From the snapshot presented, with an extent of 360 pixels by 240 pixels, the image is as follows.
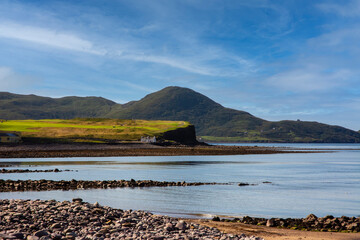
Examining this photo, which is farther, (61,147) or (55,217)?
(61,147)

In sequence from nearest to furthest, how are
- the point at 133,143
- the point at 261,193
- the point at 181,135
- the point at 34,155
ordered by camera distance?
the point at 261,193, the point at 34,155, the point at 133,143, the point at 181,135

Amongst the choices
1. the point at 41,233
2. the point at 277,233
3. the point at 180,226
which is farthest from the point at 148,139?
the point at 41,233

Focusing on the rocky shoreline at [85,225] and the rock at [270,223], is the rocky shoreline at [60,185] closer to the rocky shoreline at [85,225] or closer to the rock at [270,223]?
the rocky shoreline at [85,225]

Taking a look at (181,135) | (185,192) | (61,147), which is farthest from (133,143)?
(185,192)

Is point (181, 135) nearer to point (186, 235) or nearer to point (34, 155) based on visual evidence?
point (34, 155)

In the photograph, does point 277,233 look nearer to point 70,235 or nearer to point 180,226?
point 180,226

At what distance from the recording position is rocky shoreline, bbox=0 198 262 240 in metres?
16.1

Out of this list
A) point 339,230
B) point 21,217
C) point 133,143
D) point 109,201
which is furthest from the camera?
point 133,143

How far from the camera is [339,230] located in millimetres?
20453

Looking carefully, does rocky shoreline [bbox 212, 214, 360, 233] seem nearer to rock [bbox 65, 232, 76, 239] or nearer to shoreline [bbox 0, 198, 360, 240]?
shoreline [bbox 0, 198, 360, 240]

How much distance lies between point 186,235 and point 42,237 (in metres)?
5.91

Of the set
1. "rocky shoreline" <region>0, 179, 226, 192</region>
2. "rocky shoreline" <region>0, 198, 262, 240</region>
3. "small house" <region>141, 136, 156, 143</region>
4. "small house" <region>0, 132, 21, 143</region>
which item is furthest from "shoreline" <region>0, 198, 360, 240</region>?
"small house" <region>141, 136, 156, 143</region>

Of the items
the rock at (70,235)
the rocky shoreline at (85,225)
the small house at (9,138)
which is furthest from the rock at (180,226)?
the small house at (9,138)

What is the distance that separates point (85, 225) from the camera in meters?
18.2
